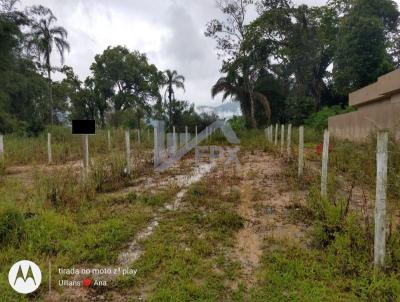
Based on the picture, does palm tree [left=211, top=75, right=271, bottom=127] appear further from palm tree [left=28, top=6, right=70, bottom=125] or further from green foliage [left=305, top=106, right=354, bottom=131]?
palm tree [left=28, top=6, right=70, bottom=125]

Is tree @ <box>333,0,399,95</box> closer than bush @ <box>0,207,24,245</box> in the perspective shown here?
No

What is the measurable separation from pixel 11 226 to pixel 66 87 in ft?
65.2

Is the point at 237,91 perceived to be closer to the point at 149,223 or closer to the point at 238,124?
the point at 238,124

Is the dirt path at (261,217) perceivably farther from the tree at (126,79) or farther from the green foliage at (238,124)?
the tree at (126,79)

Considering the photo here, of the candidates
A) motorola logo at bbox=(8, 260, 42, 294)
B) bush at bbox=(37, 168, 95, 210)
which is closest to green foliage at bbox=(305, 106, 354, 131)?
bush at bbox=(37, 168, 95, 210)

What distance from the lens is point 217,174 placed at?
6711mm

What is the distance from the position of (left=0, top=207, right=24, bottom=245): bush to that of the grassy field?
0.4 inches

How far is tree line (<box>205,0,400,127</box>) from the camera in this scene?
15.8 meters

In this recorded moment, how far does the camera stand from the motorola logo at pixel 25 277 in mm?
2311

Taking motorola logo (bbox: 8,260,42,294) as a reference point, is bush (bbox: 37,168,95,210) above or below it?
above

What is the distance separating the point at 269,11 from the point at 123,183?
16741 mm

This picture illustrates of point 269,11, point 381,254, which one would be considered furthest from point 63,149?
point 269,11

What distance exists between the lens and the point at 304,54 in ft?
62.8

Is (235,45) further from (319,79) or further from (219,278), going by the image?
(219,278)
